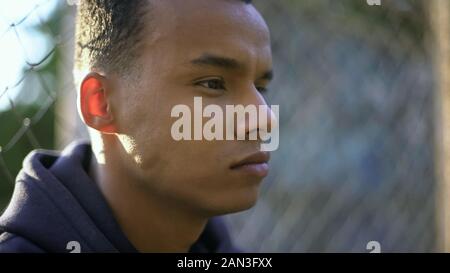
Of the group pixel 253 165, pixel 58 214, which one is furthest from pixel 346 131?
pixel 58 214

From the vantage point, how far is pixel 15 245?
1042mm

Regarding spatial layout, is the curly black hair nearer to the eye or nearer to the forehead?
the forehead

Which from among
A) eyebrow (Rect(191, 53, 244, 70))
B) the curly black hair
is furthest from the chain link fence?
eyebrow (Rect(191, 53, 244, 70))

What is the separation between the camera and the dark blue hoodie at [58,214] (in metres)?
1.05

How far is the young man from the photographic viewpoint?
1.08 meters

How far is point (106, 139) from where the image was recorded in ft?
3.82

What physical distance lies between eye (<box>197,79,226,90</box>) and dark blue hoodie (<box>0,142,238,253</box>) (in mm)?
291

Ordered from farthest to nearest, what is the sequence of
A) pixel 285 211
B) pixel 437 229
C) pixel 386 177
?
pixel 285 211 → pixel 386 177 → pixel 437 229

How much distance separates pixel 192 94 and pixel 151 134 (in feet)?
0.34

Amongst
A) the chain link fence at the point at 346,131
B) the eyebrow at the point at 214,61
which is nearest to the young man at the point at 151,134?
the eyebrow at the point at 214,61

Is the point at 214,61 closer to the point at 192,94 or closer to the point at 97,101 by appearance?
the point at 192,94
